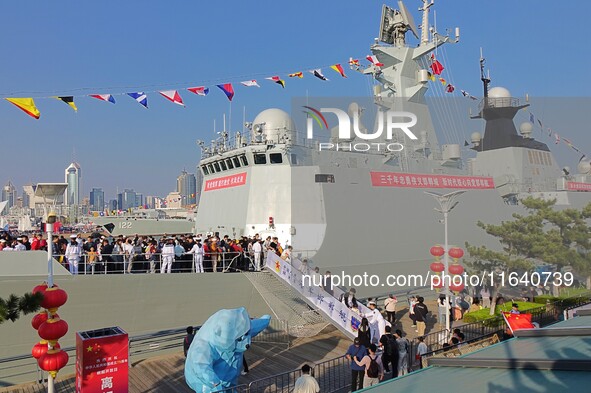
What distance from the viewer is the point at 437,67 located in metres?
23.1

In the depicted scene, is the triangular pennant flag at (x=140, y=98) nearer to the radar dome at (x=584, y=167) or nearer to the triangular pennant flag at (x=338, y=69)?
the triangular pennant flag at (x=338, y=69)

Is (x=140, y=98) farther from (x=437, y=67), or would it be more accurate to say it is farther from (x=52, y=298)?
(x=437, y=67)

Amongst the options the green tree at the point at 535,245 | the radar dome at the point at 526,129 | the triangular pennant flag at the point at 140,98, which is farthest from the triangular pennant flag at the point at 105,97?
the radar dome at the point at 526,129

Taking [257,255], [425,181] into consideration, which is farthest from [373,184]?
[257,255]

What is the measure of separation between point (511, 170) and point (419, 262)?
34.9ft

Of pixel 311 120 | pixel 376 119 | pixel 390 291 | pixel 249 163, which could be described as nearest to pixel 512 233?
pixel 390 291

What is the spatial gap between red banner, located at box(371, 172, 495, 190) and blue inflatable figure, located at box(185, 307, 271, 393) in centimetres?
1174

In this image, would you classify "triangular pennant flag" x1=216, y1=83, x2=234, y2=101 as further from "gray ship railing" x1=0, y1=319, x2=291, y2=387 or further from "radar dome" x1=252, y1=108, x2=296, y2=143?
"gray ship railing" x1=0, y1=319, x2=291, y2=387

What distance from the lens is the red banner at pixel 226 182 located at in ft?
56.7

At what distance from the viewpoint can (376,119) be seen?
22641 mm

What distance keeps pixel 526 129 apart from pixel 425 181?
38.3ft

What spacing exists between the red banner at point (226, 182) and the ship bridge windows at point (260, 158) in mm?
764

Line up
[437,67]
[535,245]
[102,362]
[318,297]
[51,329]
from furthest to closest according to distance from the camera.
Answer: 1. [437,67]
2. [535,245]
3. [318,297]
4. [102,362]
5. [51,329]

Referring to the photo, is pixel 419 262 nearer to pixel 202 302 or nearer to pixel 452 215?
pixel 452 215
